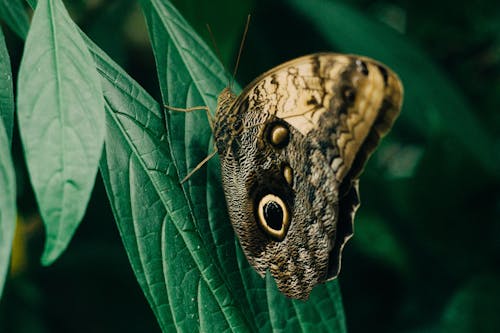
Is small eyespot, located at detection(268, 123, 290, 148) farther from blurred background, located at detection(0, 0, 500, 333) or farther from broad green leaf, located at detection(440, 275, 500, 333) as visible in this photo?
broad green leaf, located at detection(440, 275, 500, 333)

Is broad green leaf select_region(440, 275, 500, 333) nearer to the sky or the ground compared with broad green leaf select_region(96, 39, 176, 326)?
nearer to the ground

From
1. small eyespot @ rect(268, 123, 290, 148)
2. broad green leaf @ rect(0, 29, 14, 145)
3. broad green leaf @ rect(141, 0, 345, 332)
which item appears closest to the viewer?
broad green leaf @ rect(0, 29, 14, 145)

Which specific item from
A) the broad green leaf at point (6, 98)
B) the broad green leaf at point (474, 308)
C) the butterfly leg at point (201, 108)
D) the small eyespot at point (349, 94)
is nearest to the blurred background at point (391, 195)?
the broad green leaf at point (474, 308)

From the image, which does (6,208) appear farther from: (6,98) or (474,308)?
(474,308)

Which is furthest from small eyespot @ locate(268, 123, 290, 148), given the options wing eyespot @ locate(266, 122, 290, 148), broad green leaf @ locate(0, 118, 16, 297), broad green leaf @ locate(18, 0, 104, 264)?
broad green leaf @ locate(0, 118, 16, 297)

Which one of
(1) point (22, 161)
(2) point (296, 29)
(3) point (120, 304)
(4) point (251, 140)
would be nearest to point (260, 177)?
(4) point (251, 140)

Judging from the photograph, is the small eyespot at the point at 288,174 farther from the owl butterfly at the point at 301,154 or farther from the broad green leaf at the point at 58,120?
the broad green leaf at the point at 58,120

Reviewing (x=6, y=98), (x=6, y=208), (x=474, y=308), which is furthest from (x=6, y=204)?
(x=474, y=308)
